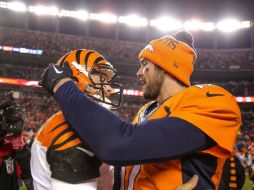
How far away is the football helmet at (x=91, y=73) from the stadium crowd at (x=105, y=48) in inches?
1056

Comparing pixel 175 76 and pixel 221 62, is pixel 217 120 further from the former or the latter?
pixel 221 62

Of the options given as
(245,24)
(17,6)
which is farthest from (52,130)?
(245,24)

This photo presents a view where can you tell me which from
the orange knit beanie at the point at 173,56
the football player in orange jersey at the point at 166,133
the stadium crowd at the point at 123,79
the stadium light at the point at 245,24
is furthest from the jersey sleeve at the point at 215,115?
the stadium light at the point at 245,24

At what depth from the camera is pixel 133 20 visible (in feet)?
112

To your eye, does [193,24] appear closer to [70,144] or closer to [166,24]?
[166,24]

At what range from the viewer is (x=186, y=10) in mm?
33000

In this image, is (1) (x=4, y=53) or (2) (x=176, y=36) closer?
(2) (x=176, y=36)

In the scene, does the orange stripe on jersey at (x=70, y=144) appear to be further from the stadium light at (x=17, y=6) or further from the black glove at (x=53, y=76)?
the stadium light at (x=17, y=6)

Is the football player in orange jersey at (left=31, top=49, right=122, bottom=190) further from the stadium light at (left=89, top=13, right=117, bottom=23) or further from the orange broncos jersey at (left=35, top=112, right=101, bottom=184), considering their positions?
the stadium light at (left=89, top=13, right=117, bottom=23)

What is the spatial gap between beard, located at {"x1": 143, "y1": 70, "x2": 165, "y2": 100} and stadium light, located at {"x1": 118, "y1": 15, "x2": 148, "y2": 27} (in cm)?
3244

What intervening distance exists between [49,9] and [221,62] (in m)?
17.0

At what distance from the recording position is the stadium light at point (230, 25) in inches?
1302

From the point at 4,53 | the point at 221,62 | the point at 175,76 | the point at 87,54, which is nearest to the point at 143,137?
the point at 175,76

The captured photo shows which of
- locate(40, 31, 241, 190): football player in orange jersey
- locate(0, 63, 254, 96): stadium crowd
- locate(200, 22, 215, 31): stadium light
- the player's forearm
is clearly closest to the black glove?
locate(40, 31, 241, 190): football player in orange jersey
